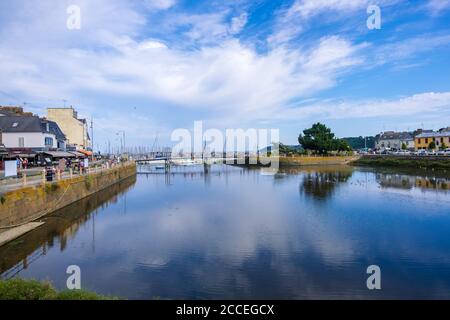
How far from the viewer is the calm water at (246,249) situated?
36.1 ft

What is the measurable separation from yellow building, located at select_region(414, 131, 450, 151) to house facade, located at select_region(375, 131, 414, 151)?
62.4 ft

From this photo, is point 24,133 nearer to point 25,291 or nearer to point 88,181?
point 88,181

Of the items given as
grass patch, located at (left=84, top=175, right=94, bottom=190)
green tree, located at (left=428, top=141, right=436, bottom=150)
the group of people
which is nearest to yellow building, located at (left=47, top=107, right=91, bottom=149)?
the group of people

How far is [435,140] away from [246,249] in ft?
260

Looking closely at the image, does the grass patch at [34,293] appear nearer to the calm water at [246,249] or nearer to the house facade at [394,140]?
the calm water at [246,249]

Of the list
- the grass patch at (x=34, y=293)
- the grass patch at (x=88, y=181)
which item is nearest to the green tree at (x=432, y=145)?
the grass patch at (x=88, y=181)

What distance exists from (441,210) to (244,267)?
57.4 ft

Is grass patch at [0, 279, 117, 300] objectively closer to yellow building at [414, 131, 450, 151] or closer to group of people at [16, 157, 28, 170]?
group of people at [16, 157, 28, 170]

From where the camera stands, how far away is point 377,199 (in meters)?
28.1

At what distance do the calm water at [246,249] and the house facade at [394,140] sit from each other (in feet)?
279

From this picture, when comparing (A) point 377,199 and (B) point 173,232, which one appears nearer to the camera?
(B) point 173,232

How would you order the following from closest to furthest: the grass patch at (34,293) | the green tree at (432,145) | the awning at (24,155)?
the grass patch at (34,293)
the awning at (24,155)
the green tree at (432,145)
